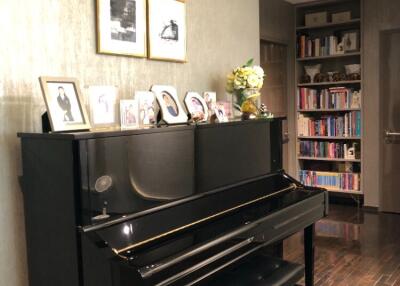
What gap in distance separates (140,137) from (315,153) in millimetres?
4272

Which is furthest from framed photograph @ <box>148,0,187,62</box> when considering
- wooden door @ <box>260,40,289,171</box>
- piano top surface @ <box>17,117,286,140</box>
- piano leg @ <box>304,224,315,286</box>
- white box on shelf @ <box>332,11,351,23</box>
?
white box on shelf @ <box>332,11,351,23</box>

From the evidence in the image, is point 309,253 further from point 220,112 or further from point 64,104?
point 64,104

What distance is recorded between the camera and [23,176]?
198cm

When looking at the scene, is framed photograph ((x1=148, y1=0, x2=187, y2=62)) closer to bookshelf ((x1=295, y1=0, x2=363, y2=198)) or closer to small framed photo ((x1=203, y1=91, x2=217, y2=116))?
small framed photo ((x1=203, y1=91, x2=217, y2=116))

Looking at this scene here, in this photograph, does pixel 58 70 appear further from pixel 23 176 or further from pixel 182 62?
pixel 182 62

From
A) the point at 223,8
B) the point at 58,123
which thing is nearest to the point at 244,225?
the point at 58,123

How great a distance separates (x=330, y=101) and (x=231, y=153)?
3456 mm

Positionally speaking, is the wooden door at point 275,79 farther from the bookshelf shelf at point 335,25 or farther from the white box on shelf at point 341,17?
the white box on shelf at point 341,17

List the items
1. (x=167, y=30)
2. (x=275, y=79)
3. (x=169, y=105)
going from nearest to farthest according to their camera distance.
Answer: (x=169, y=105) → (x=167, y=30) → (x=275, y=79)

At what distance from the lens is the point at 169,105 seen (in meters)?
2.58

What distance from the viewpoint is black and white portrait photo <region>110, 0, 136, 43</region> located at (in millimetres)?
2400

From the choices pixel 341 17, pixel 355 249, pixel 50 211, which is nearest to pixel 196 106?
pixel 50 211

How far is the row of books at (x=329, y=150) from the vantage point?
221 inches

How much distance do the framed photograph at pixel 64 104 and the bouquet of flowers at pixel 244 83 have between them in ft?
4.38
